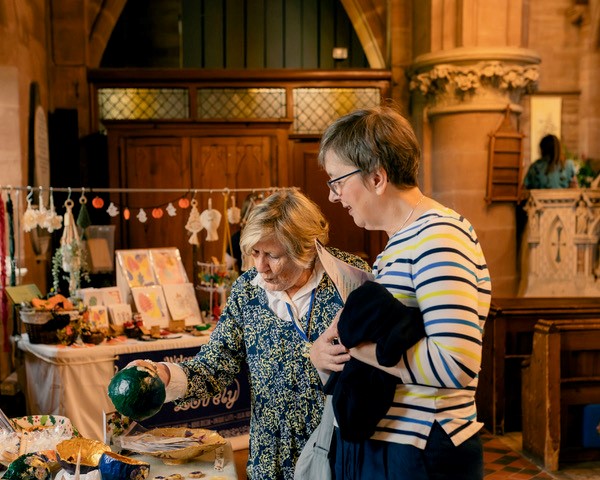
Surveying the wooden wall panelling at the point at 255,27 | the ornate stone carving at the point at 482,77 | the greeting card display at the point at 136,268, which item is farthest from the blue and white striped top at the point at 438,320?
the wooden wall panelling at the point at 255,27

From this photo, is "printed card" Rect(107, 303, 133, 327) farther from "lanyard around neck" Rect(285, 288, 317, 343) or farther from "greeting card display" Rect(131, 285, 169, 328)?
"lanyard around neck" Rect(285, 288, 317, 343)

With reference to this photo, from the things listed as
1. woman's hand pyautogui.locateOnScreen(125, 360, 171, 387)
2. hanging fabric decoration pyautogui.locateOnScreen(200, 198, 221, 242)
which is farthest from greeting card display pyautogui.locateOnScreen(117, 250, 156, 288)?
woman's hand pyautogui.locateOnScreen(125, 360, 171, 387)

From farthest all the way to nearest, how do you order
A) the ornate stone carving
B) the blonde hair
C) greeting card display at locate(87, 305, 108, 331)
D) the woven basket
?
the ornate stone carving, greeting card display at locate(87, 305, 108, 331), the woven basket, the blonde hair

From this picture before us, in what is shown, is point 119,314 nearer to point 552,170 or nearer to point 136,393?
point 136,393

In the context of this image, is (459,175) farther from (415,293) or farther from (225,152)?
(415,293)

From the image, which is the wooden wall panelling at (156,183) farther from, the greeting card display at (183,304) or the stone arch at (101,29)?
the greeting card display at (183,304)

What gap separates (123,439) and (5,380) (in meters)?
3.95

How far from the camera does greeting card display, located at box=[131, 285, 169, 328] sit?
5.11 meters

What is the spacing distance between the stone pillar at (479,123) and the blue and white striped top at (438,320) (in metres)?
6.74

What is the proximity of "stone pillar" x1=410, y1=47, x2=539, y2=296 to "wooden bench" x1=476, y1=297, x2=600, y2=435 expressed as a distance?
2.47 metres

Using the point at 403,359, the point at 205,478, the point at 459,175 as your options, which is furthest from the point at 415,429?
the point at 459,175

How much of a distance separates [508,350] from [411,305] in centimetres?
444

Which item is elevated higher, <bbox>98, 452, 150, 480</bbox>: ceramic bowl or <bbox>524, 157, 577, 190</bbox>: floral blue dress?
<bbox>524, 157, 577, 190</bbox>: floral blue dress

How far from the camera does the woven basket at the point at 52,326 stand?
4770 millimetres
